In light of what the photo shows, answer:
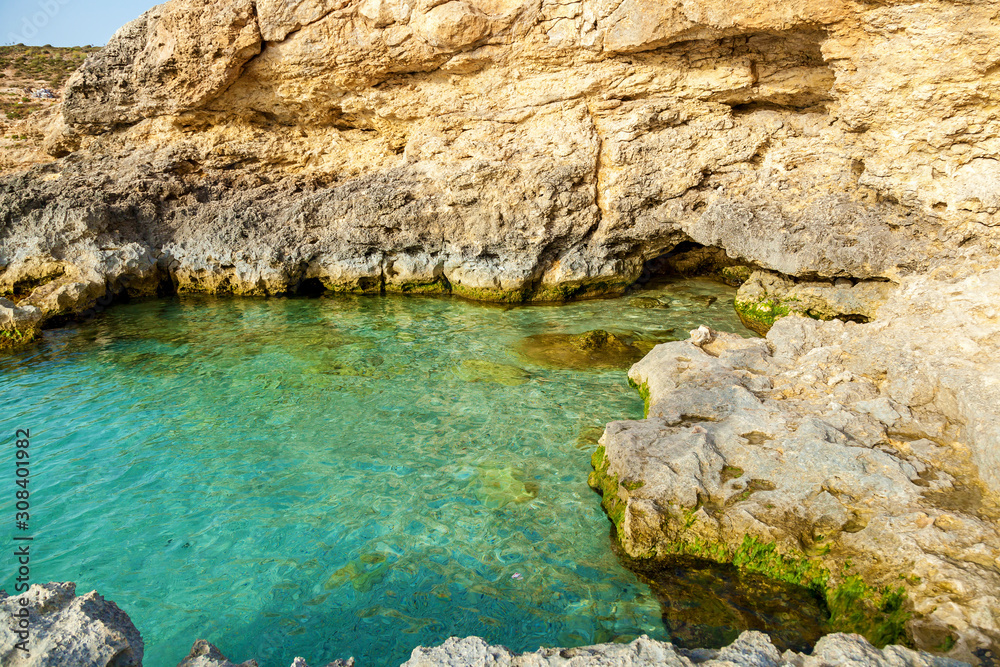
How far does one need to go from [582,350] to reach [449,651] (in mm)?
5941

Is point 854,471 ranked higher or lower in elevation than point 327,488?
higher

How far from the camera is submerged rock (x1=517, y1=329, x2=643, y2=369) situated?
26.1ft

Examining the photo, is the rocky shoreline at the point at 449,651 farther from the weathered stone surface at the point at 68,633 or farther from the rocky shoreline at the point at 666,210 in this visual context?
the rocky shoreline at the point at 666,210

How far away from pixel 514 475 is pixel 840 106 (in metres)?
7.29

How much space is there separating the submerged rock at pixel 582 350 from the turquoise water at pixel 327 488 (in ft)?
0.87

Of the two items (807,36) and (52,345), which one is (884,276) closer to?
(807,36)

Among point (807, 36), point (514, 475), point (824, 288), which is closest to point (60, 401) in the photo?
point (514, 475)

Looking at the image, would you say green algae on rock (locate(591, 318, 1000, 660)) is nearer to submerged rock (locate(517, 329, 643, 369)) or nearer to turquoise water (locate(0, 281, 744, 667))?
turquoise water (locate(0, 281, 744, 667))

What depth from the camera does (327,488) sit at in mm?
5305

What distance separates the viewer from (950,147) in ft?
23.9

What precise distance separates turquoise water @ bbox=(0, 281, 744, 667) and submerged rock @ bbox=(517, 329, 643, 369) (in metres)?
0.26

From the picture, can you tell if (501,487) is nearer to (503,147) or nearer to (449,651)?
(449,651)

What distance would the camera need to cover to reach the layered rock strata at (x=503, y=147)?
7645mm

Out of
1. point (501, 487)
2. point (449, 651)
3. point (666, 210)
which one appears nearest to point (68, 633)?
point (449, 651)
